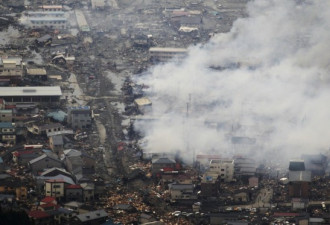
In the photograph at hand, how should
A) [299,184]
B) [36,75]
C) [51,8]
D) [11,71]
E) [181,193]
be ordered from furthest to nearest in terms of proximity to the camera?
[51,8], [36,75], [11,71], [299,184], [181,193]

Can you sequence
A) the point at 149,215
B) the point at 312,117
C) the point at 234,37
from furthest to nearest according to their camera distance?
the point at 234,37
the point at 312,117
the point at 149,215

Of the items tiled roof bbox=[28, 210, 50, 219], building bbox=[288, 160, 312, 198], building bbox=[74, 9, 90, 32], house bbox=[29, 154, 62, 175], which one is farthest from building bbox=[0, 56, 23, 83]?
building bbox=[288, 160, 312, 198]

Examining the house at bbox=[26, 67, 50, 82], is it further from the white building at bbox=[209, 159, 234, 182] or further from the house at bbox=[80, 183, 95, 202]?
the house at bbox=[80, 183, 95, 202]

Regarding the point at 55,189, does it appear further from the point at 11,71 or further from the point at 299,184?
the point at 11,71

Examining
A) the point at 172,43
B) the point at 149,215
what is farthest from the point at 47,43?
the point at 149,215

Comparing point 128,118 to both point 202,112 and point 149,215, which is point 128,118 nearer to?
point 202,112

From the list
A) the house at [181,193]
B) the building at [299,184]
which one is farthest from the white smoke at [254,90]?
the house at [181,193]

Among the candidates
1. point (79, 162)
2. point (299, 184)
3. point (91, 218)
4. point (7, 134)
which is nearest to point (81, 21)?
point (7, 134)
